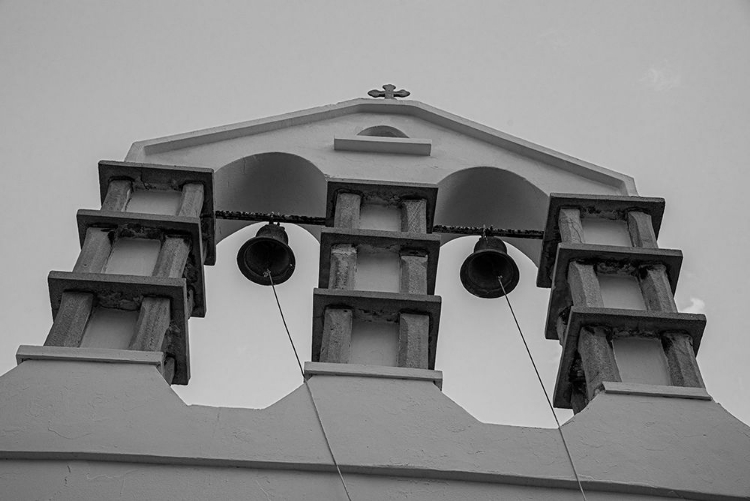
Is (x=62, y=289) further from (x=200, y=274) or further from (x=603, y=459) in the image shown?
(x=603, y=459)

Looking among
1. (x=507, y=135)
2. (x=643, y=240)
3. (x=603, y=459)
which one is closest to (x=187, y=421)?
(x=603, y=459)

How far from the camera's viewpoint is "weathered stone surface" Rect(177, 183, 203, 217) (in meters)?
8.94

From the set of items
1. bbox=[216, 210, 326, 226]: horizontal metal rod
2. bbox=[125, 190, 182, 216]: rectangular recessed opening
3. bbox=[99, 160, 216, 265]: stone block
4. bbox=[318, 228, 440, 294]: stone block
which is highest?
bbox=[99, 160, 216, 265]: stone block

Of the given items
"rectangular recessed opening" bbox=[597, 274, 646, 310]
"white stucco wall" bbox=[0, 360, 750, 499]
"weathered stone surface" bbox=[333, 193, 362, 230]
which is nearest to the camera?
"white stucco wall" bbox=[0, 360, 750, 499]

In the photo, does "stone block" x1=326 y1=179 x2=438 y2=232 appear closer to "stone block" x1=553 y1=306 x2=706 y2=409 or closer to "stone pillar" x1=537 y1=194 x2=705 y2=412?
"stone pillar" x1=537 y1=194 x2=705 y2=412

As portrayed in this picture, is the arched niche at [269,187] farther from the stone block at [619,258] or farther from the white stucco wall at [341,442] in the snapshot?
the white stucco wall at [341,442]

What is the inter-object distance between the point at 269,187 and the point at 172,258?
2.15 m

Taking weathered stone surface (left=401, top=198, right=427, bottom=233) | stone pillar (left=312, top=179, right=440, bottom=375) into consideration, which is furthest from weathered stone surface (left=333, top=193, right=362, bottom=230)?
weathered stone surface (left=401, top=198, right=427, bottom=233)

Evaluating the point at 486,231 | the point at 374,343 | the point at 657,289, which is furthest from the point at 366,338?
the point at 486,231

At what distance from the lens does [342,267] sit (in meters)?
8.12

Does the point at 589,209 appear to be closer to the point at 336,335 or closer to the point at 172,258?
the point at 336,335

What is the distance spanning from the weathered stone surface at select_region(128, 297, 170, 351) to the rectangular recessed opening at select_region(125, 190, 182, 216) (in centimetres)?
141

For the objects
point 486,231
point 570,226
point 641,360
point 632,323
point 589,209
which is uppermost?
point 589,209

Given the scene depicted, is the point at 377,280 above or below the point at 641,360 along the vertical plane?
above
